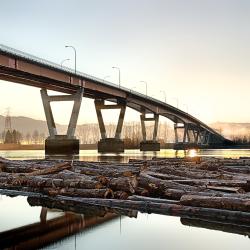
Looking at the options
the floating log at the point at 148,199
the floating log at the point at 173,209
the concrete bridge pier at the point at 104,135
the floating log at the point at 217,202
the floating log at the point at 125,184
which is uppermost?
the concrete bridge pier at the point at 104,135

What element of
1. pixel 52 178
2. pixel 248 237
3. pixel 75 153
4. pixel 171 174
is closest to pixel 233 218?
pixel 248 237

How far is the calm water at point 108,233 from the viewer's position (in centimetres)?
924

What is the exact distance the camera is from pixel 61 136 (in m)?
82.9

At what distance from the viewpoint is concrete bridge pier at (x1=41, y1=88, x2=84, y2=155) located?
8125cm

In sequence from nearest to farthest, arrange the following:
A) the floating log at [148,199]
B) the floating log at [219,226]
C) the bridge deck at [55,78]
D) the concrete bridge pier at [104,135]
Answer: the floating log at [219,226] < the floating log at [148,199] < the bridge deck at [55,78] < the concrete bridge pier at [104,135]

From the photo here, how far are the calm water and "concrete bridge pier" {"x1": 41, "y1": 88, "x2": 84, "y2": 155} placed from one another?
6856cm

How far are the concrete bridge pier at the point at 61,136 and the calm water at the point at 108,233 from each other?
225 ft

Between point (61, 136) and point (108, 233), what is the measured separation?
73481 mm

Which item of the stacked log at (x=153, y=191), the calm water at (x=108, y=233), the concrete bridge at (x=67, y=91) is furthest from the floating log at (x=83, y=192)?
the concrete bridge at (x=67, y=91)

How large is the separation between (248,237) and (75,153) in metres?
72.9

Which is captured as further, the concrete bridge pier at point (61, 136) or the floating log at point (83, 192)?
the concrete bridge pier at point (61, 136)

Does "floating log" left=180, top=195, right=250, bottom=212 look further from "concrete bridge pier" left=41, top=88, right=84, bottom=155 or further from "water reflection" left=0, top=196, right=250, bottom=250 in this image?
"concrete bridge pier" left=41, top=88, right=84, bottom=155

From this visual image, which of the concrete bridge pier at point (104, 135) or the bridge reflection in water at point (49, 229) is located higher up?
the concrete bridge pier at point (104, 135)

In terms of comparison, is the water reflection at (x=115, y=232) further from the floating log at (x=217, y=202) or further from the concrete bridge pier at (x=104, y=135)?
the concrete bridge pier at (x=104, y=135)
